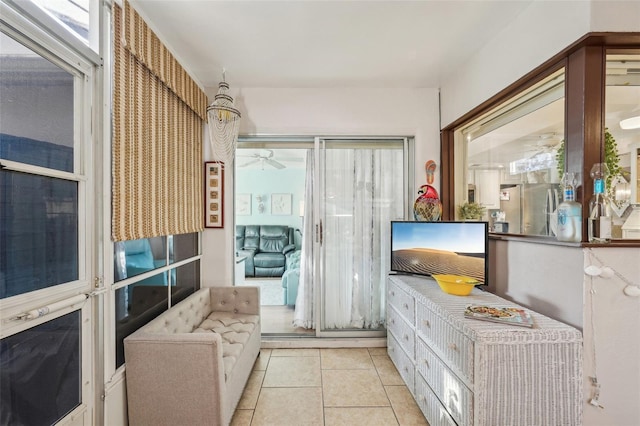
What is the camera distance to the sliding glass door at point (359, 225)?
296 centimetres

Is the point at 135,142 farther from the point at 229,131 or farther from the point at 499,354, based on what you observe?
the point at 499,354

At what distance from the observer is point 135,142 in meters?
1.66

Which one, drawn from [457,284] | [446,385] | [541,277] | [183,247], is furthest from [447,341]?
[183,247]

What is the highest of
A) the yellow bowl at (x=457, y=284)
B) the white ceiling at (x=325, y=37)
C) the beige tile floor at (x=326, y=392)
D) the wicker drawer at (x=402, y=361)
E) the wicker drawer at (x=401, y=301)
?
the white ceiling at (x=325, y=37)

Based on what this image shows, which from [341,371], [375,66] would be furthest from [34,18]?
[341,371]

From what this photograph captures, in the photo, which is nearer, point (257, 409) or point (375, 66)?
point (257, 409)

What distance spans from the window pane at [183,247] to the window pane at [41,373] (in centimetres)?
96

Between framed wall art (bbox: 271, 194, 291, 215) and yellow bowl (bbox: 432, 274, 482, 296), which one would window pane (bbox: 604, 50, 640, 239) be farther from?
framed wall art (bbox: 271, 194, 291, 215)

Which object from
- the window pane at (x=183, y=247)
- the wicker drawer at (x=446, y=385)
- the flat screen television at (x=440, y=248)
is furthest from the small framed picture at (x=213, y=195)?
the wicker drawer at (x=446, y=385)

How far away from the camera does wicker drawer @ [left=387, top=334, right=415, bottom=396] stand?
2.04 m

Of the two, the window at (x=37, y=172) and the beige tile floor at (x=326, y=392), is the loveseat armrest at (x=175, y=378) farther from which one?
the window at (x=37, y=172)

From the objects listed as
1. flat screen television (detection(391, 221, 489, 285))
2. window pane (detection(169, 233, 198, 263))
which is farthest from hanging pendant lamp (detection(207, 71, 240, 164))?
flat screen television (detection(391, 221, 489, 285))

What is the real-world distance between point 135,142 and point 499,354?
7.58ft

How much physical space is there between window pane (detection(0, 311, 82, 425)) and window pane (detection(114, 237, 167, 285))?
1.14ft
